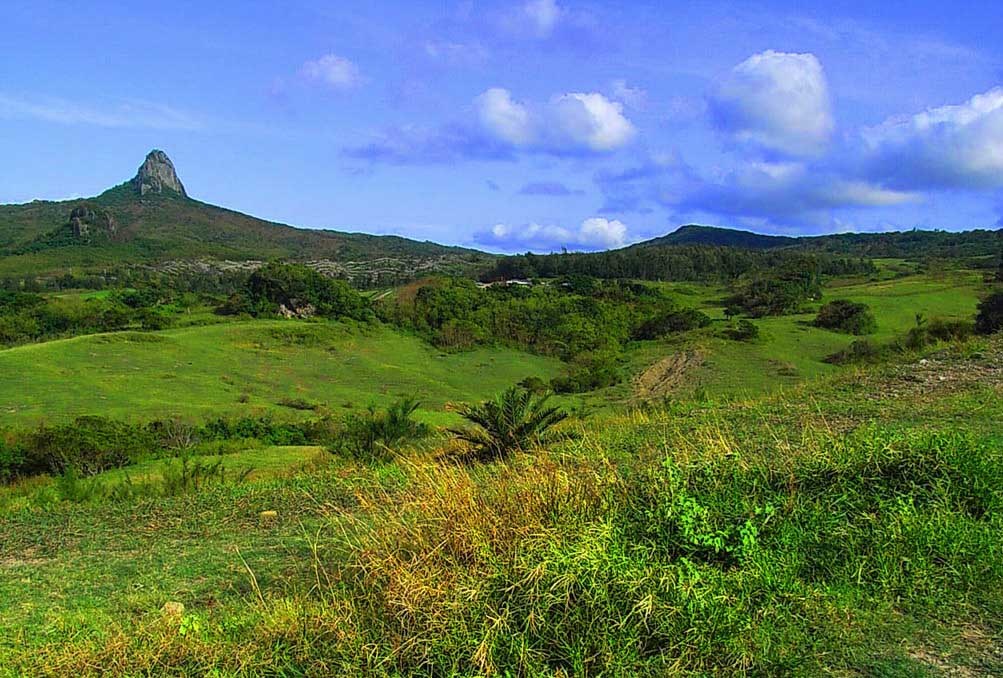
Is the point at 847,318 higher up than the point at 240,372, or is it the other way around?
the point at 847,318

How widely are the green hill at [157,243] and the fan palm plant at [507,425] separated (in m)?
114

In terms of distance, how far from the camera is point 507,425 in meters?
8.96

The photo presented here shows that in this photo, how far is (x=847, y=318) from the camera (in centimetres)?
5025

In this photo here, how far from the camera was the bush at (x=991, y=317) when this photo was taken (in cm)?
1833

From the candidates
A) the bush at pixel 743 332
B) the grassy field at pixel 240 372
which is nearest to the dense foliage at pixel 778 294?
the bush at pixel 743 332

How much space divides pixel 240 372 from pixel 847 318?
128 feet

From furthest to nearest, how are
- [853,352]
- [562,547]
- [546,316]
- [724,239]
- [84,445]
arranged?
[724,239] < [546,316] < [853,352] < [84,445] < [562,547]

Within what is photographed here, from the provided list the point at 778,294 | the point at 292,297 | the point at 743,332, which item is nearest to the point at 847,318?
the point at 743,332

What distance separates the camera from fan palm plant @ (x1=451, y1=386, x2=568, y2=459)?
8633 millimetres

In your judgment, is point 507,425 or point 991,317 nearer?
point 507,425

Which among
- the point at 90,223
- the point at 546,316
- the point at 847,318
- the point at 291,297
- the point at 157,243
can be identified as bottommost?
the point at 546,316

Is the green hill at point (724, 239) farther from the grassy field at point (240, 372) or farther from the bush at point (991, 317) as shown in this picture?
the bush at point (991, 317)

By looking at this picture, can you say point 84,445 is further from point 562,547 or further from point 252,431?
point 562,547

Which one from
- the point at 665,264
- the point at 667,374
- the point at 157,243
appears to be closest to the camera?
the point at 667,374
